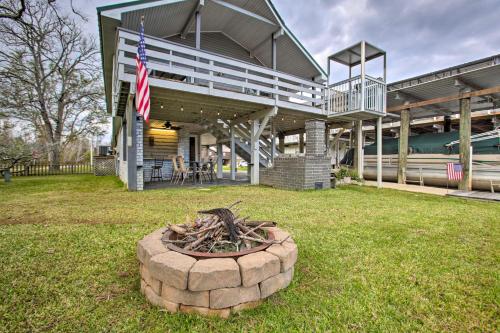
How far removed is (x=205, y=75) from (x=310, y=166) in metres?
4.08

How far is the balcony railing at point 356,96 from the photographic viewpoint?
8719 mm

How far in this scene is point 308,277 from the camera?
2.00 m

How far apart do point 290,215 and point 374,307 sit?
244 centimetres

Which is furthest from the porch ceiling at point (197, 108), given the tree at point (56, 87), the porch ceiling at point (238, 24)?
the tree at point (56, 87)

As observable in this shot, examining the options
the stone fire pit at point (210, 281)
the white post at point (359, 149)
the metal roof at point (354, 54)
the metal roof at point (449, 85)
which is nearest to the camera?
the stone fire pit at point (210, 281)

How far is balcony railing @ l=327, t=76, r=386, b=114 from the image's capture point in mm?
8719

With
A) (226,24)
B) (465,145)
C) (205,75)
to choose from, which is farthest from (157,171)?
(465,145)

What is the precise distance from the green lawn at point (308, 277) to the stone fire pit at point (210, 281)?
0.21 feet

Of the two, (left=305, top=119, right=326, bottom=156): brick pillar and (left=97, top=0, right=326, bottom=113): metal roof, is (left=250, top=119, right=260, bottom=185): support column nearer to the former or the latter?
(left=305, top=119, right=326, bottom=156): brick pillar

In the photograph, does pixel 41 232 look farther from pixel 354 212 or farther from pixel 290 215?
pixel 354 212

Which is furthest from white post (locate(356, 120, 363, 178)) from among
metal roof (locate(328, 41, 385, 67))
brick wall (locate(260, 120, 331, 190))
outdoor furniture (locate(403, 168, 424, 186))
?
brick wall (locate(260, 120, 331, 190))

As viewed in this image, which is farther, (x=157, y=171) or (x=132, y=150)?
(x=157, y=171)

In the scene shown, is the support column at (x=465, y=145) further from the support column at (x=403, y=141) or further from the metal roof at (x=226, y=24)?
the metal roof at (x=226, y=24)

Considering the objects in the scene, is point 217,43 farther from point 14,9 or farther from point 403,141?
point 403,141
